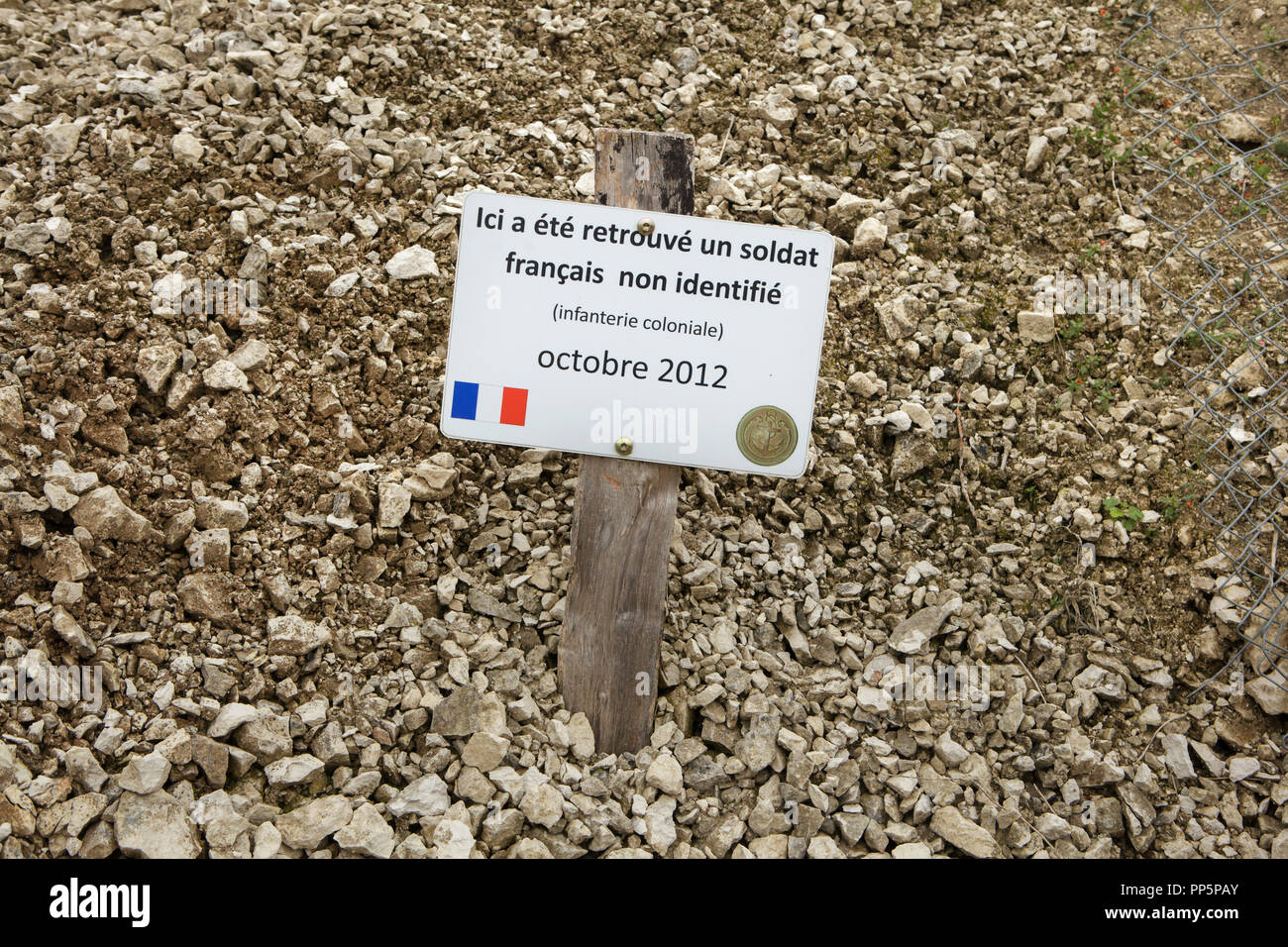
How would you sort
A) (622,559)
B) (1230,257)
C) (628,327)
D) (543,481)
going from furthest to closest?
(1230,257), (543,481), (622,559), (628,327)

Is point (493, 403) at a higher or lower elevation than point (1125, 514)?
higher

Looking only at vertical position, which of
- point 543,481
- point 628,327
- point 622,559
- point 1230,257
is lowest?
point 622,559

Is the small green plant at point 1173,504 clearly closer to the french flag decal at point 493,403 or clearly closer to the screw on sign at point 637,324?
the screw on sign at point 637,324

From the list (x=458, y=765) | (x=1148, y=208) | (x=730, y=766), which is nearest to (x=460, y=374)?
(x=458, y=765)

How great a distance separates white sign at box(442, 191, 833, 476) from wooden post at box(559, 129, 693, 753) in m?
0.12

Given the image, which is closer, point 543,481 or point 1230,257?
point 543,481

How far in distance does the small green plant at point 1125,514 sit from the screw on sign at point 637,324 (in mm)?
1489

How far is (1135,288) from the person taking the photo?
4.21 metres

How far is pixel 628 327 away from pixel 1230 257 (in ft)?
9.32

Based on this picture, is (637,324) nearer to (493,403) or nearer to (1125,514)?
(493,403)

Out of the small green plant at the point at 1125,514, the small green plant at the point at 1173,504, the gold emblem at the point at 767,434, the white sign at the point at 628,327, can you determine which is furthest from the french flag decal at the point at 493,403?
the small green plant at the point at 1173,504

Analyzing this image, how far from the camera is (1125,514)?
3.72 meters

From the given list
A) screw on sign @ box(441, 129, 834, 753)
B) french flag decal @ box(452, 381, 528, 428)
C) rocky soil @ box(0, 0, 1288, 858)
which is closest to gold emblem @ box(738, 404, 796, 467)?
screw on sign @ box(441, 129, 834, 753)

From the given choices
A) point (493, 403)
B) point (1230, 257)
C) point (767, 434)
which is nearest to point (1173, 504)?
point (1230, 257)
